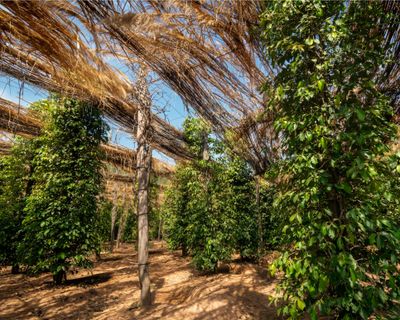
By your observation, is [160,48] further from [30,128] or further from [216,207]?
[216,207]

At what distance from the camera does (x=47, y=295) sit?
562 centimetres

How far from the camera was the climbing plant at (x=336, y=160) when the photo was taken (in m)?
1.94

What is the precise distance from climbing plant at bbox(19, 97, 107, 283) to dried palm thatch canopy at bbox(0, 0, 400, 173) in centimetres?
313

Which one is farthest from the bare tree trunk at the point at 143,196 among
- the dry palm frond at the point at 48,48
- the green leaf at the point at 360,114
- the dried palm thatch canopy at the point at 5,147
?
the dried palm thatch canopy at the point at 5,147

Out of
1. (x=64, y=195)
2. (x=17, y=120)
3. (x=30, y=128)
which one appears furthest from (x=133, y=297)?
(x=30, y=128)

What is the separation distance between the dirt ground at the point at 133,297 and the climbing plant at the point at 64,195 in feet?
2.14

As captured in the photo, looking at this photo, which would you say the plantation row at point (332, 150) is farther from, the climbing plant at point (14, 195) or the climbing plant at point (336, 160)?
the climbing plant at point (14, 195)

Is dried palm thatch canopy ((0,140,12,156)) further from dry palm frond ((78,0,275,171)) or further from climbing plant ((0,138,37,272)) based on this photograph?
dry palm frond ((78,0,275,171))

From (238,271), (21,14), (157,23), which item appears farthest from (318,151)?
(238,271)

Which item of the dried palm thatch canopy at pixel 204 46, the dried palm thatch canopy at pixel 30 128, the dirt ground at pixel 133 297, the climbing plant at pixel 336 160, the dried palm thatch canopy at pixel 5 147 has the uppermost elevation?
the dried palm thatch canopy at pixel 5 147

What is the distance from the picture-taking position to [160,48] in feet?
8.49

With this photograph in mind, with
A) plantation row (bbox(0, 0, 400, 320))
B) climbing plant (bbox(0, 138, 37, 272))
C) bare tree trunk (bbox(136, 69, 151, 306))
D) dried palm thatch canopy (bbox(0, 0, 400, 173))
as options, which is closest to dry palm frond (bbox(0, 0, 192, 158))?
dried palm thatch canopy (bbox(0, 0, 400, 173))

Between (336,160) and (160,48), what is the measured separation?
6.22 feet

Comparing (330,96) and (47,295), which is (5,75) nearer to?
(330,96)
